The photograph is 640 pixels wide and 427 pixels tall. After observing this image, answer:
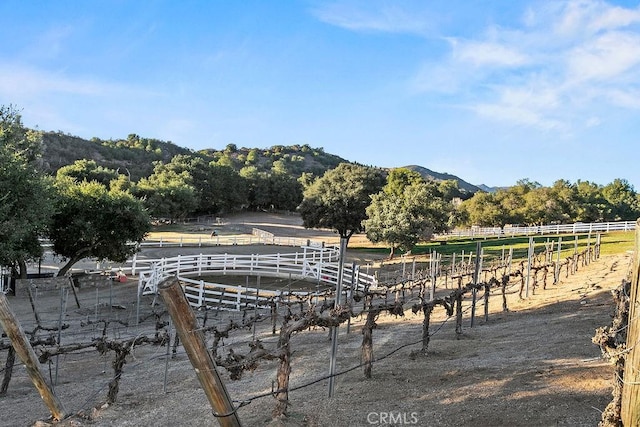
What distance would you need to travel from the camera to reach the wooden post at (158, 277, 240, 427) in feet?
11.9

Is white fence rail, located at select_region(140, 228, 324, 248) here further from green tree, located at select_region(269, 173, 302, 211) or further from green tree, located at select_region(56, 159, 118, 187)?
green tree, located at select_region(269, 173, 302, 211)

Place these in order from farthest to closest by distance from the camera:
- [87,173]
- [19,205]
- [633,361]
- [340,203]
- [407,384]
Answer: [87,173]
[340,203]
[19,205]
[407,384]
[633,361]

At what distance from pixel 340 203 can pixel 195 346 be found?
1576 inches

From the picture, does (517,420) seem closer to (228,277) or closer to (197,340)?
(197,340)

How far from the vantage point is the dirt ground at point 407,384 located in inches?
228

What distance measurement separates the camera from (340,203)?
43.6 m

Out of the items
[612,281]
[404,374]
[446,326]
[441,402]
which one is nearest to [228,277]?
[446,326]

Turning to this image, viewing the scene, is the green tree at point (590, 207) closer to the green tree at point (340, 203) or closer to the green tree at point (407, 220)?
the green tree at point (340, 203)

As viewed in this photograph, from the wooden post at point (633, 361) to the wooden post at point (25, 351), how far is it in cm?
545

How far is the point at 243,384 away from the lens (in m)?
8.48

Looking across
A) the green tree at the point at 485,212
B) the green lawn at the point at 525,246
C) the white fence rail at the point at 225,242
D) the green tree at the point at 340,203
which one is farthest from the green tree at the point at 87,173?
the green tree at the point at 485,212

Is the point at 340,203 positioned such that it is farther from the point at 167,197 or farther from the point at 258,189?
the point at 258,189

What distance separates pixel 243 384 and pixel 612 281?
544 inches

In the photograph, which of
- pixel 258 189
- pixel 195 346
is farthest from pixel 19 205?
pixel 258 189
